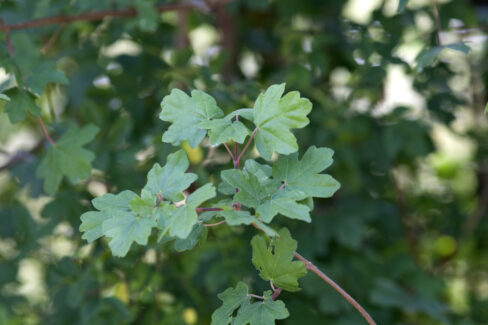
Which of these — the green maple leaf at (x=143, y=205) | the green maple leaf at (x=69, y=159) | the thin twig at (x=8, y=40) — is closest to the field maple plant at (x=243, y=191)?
the green maple leaf at (x=143, y=205)

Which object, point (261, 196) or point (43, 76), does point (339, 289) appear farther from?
point (43, 76)

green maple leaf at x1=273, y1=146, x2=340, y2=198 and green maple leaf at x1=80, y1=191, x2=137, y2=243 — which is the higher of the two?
green maple leaf at x1=273, y1=146, x2=340, y2=198

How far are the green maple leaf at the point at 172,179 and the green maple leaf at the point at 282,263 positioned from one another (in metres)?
0.15

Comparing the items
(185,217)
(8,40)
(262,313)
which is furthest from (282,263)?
(8,40)

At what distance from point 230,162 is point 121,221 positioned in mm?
611

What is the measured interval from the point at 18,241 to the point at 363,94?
1.16 meters

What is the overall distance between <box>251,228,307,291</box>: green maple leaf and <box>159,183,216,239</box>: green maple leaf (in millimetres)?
153

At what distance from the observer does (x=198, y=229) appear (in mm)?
809

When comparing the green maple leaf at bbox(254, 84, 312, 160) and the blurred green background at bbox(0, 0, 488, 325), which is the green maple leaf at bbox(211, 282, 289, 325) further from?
the blurred green background at bbox(0, 0, 488, 325)


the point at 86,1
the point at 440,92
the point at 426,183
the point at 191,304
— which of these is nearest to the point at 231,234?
the point at 191,304

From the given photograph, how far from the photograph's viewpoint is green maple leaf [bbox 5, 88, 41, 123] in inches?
41.8

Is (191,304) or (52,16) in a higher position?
(52,16)

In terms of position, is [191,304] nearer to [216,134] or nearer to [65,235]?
[65,235]

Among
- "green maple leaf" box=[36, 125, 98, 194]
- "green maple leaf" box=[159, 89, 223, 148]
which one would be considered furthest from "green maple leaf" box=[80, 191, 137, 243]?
"green maple leaf" box=[36, 125, 98, 194]
